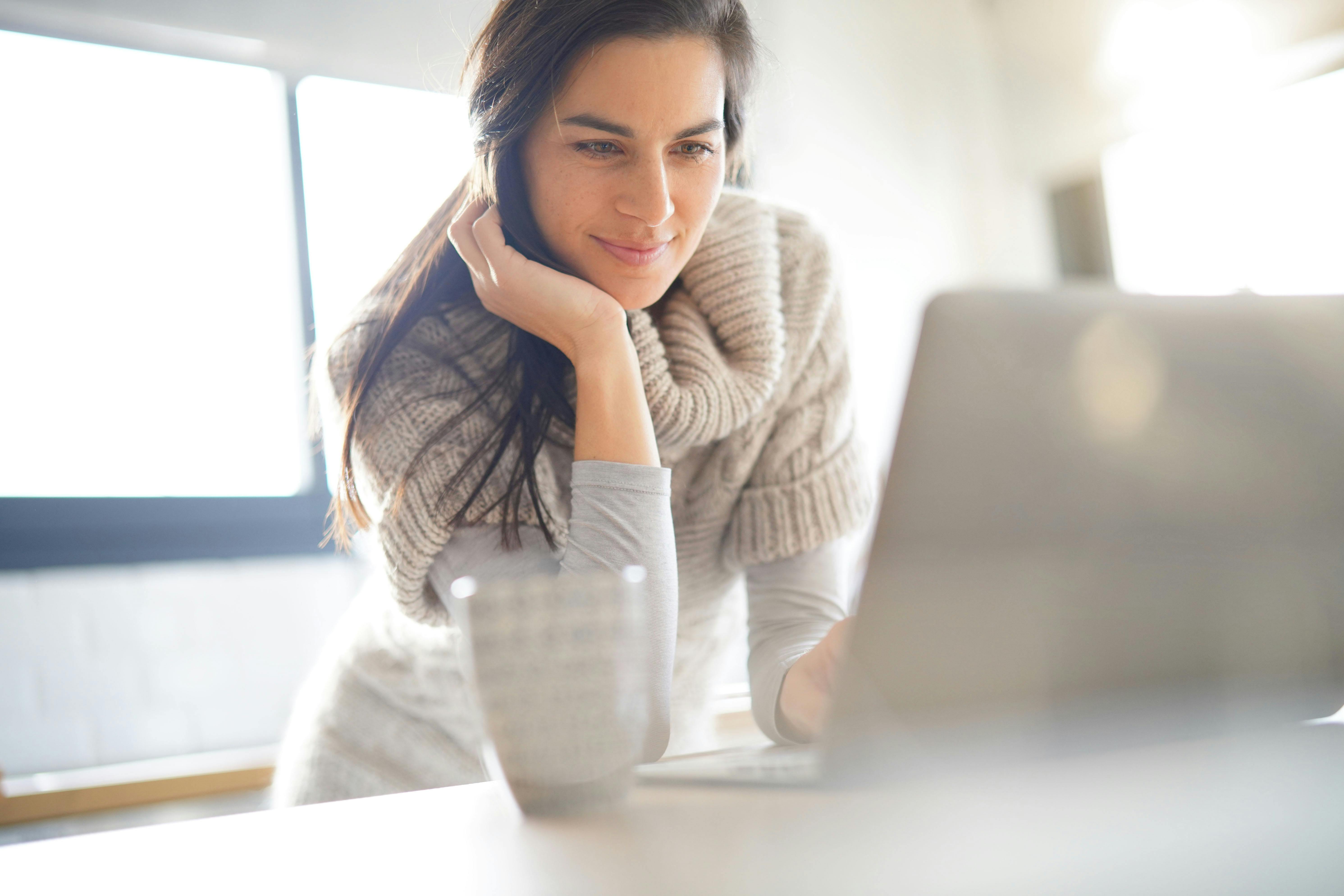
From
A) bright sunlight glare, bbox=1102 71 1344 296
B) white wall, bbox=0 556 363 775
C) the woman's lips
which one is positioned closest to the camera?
the woman's lips

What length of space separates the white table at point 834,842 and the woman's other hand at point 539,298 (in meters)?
0.53

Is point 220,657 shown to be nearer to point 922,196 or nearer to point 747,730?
point 747,730

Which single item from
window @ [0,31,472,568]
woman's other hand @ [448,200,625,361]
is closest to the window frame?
window @ [0,31,472,568]

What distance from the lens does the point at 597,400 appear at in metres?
0.81

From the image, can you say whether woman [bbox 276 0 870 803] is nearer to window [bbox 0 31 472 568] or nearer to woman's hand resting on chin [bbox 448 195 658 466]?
woman's hand resting on chin [bbox 448 195 658 466]

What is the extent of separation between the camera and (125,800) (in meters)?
1.63

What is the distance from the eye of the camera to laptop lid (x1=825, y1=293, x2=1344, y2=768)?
35 centimetres

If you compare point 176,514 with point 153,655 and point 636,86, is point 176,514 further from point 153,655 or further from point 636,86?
point 636,86

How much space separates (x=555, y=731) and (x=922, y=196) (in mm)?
3274

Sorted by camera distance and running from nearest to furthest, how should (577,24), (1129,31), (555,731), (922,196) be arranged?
(555,731), (577,24), (1129,31), (922,196)

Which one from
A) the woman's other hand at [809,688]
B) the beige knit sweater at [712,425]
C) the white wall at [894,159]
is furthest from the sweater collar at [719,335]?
the white wall at [894,159]

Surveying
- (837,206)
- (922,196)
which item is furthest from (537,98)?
(922,196)

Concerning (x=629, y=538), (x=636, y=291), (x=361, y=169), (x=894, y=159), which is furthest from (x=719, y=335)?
(x=894, y=159)

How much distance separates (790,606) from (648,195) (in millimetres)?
462
